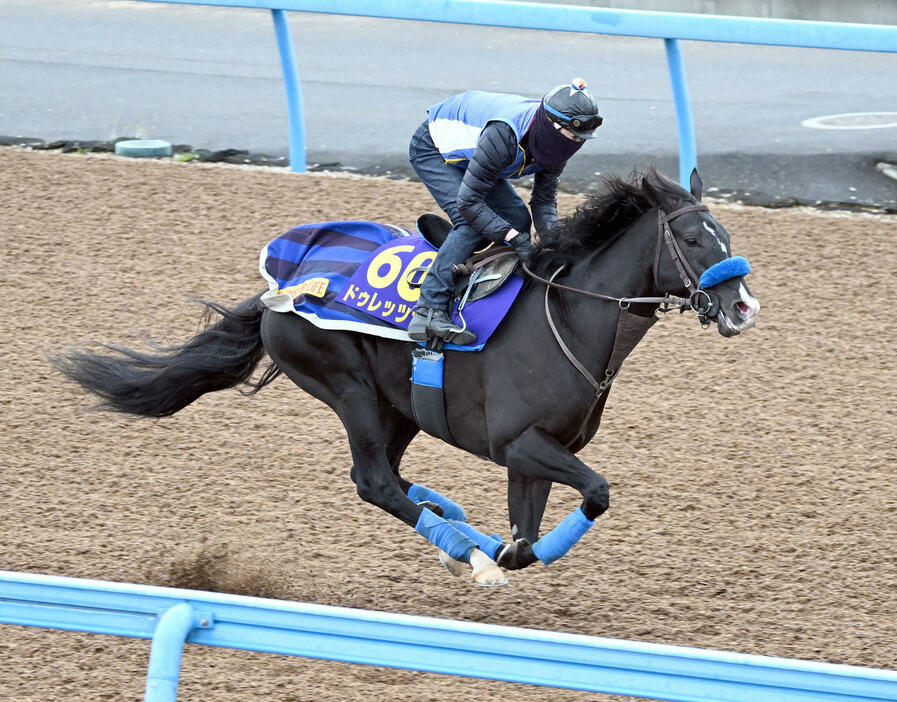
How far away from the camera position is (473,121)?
460 cm

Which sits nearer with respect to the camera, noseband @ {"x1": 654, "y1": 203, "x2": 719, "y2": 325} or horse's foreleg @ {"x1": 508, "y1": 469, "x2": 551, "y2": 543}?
noseband @ {"x1": 654, "y1": 203, "x2": 719, "y2": 325}

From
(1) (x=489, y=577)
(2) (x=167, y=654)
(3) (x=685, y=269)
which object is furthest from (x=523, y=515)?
(2) (x=167, y=654)

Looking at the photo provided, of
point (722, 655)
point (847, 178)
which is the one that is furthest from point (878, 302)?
point (722, 655)

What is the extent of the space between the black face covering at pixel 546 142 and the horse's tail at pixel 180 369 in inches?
57.5

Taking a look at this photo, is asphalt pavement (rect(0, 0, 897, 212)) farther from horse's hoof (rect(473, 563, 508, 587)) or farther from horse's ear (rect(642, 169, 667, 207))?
horse's hoof (rect(473, 563, 508, 587))

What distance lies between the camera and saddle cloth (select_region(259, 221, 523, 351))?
4699 mm

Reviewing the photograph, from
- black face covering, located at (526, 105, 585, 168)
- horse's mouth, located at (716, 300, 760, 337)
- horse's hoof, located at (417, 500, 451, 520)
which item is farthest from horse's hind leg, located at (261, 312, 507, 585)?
horse's mouth, located at (716, 300, 760, 337)

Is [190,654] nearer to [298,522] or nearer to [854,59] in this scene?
[298,522]

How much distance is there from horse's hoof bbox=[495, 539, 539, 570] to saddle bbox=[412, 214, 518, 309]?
0.89 metres

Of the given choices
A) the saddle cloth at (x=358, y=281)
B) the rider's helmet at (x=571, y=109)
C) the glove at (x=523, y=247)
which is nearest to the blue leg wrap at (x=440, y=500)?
the saddle cloth at (x=358, y=281)

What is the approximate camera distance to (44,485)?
5.68 meters

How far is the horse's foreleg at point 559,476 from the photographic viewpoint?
4398 mm

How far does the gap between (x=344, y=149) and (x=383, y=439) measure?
4.85 meters

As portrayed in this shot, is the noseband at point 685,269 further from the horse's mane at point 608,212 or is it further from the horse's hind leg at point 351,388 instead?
the horse's hind leg at point 351,388
